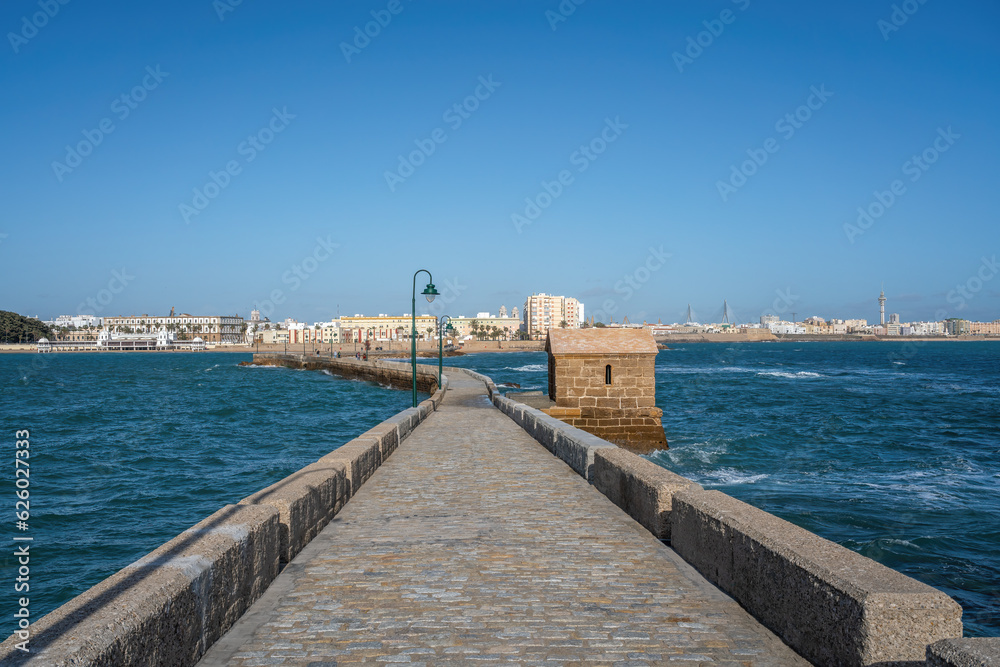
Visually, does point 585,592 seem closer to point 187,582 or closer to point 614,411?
point 187,582

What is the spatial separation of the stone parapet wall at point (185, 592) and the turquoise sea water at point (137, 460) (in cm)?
590

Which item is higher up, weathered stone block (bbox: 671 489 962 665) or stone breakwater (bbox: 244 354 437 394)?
weathered stone block (bbox: 671 489 962 665)

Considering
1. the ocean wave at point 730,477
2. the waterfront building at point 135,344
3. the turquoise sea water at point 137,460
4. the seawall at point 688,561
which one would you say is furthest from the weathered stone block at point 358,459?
the waterfront building at point 135,344

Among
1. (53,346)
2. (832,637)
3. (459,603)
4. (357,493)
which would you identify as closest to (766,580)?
(832,637)

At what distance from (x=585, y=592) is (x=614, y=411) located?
665 inches

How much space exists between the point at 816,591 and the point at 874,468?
1970 cm

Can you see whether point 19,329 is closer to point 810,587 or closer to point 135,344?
point 135,344

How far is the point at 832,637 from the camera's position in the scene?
3.55m

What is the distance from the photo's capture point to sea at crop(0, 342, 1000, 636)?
11.8 metres

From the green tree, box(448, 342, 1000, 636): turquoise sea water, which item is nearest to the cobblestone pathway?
box(448, 342, 1000, 636): turquoise sea water

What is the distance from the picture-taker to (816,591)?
370 cm

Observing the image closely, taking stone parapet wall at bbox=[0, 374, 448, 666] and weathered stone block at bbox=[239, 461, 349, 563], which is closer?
stone parapet wall at bbox=[0, 374, 448, 666]

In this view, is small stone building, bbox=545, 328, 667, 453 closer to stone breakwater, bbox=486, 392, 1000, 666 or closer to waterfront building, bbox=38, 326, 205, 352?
stone breakwater, bbox=486, 392, 1000, 666

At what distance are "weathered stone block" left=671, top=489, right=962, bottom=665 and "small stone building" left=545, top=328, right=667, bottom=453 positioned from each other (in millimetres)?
15805
